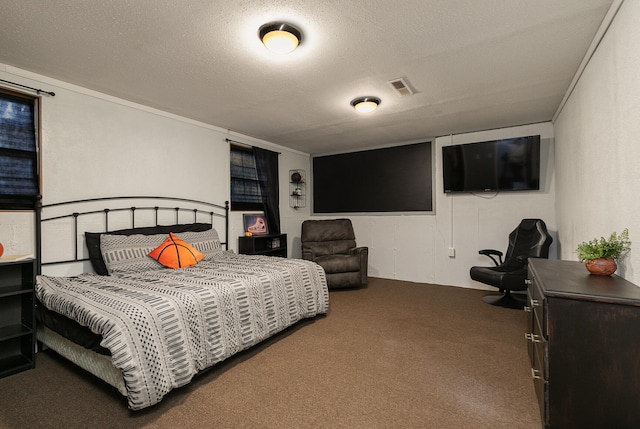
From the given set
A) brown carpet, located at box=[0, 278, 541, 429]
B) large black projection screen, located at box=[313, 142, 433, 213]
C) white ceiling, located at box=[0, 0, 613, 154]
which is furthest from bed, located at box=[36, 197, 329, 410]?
large black projection screen, located at box=[313, 142, 433, 213]

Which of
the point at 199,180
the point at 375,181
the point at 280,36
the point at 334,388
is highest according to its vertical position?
the point at 280,36

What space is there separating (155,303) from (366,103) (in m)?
2.64

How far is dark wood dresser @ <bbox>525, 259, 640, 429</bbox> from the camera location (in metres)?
1.25

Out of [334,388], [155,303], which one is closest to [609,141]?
[334,388]

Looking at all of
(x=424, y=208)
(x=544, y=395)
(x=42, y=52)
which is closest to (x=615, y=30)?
(x=544, y=395)

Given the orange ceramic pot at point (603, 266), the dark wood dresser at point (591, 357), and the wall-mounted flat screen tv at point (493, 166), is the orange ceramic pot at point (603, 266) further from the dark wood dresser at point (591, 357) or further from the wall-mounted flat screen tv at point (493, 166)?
the wall-mounted flat screen tv at point (493, 166)

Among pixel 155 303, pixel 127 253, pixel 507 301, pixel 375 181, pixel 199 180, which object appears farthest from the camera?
pixel 375 181

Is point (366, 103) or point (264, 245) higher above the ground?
point (366, 103)

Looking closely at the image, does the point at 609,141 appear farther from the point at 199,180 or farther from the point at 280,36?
the point at 199,180

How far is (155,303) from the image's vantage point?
1.87 m

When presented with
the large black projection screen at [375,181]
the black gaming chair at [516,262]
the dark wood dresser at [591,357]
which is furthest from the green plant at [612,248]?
the large black projection screen at [375,181]

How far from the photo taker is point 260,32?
Result: 1986 mm

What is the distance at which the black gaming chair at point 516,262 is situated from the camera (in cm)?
337

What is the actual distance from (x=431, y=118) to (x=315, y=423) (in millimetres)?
3547
